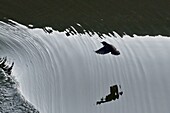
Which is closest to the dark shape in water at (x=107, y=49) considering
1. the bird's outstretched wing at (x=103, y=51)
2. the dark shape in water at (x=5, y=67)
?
the bird's outstretched wing at (x=103, y=51)

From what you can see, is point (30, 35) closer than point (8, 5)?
Yes

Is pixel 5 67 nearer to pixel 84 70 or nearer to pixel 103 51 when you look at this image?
pixel 84 70

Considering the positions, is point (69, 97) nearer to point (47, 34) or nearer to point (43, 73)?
point (43, 73)

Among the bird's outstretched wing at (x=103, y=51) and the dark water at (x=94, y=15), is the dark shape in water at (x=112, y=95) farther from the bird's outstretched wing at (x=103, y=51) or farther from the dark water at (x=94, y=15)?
the dark water at (x=94, y=15)

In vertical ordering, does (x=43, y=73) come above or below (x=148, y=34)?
below

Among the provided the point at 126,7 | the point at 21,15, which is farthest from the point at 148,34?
the point at 21,15
